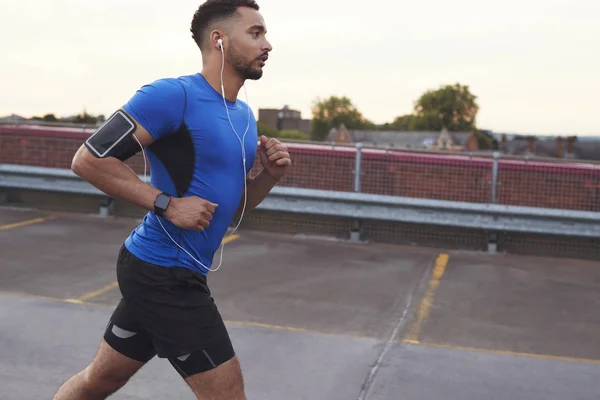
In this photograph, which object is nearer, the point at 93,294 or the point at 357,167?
the point at 93,294

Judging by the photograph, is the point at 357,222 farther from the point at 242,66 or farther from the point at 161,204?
the point at 161,204

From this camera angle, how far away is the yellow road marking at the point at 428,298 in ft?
21.6

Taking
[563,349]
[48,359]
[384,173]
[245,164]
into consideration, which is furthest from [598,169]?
[245,164]

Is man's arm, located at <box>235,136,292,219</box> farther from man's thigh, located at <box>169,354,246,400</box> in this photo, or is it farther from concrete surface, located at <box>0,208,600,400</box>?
concrete surface, located at <box>0,208,600,400</box>

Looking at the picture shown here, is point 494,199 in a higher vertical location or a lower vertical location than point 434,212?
higher

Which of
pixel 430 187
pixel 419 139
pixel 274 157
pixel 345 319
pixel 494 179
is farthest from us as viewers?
pixel 419 139

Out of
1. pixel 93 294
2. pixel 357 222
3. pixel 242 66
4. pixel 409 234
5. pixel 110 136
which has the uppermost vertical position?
pixel 242 66

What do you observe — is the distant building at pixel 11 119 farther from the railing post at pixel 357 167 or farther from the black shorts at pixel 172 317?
the black shorts at pixel 172 317

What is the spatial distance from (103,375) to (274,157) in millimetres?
1143

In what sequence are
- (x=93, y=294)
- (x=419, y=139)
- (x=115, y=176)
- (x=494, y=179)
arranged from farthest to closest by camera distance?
(x=419, y=139) → (x=494, y=179) → (x=93, y=294) → (x=115, y=176)

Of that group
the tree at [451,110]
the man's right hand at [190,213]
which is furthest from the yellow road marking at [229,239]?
the tree at [451,110]

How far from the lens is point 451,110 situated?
136 metres

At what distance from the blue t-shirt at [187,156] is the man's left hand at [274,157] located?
22 cm

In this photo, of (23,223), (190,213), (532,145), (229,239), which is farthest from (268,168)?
(532,145)
